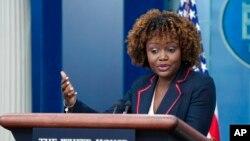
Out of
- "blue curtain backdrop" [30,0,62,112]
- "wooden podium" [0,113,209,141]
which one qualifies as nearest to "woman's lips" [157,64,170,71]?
"wooden podium" [0,113,209,141]

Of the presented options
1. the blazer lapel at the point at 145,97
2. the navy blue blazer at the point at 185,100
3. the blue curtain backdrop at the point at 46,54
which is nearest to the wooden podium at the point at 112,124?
the navy blue blazer at the point at 185,100

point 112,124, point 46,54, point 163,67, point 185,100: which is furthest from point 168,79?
point 46,54

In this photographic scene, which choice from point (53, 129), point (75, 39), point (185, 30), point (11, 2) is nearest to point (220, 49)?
point (75, 39)

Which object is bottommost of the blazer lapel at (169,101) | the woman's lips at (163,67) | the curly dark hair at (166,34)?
the blazer lapel at (169,101)

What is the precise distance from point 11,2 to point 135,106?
2723mm

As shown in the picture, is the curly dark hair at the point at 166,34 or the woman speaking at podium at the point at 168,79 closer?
the woman speaking at podium at the point at 168,79

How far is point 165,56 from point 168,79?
4.7 inches

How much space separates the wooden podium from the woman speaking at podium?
623 mm

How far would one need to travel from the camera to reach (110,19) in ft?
18.7

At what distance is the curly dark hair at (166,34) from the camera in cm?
299

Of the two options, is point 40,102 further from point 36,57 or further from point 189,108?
point 189,108

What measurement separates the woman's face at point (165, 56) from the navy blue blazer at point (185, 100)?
0.04m

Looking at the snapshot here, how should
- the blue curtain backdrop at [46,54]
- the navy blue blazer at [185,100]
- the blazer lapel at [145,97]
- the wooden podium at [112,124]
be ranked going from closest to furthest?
the wooden podium at [112,124]
the navy blue blazer at [185,100]
the blazer lapel at [145,97]
the blue curtain backdrop at [46,54]

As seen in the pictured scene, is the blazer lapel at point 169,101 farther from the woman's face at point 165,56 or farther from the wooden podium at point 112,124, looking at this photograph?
the wooden podium at point 112,124
